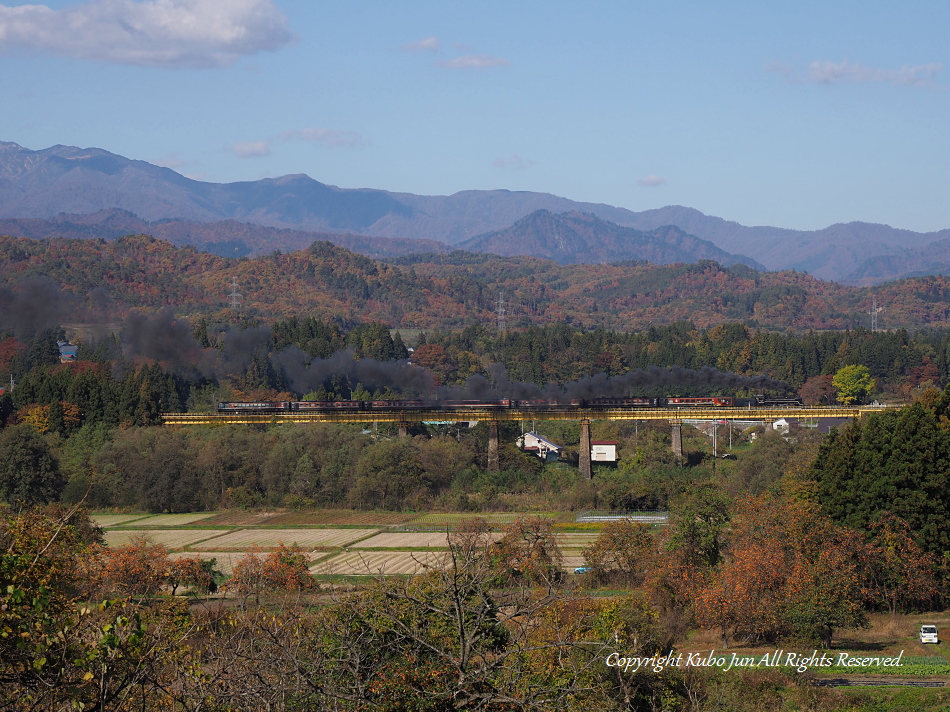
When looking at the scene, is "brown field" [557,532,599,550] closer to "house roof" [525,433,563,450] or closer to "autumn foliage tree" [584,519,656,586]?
"autumn foliage tree" [584,519,656,586]

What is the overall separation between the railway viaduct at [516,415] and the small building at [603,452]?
2.83 meters

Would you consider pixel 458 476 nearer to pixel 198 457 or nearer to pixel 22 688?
pixel 198 457

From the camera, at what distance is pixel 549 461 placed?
87.3 metres

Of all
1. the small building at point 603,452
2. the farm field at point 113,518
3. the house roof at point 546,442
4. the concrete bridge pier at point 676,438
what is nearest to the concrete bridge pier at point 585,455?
the small building at point 603,452

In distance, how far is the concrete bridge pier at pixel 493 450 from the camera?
259 ft

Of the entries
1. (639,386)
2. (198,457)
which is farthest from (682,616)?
(639,386)

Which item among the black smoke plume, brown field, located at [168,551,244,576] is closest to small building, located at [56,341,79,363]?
the black smoke plume

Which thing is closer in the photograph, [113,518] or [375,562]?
[375,562]

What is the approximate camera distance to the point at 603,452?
87000 mm

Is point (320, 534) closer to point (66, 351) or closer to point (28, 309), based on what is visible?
point (28, 309)

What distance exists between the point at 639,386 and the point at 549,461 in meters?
26.5

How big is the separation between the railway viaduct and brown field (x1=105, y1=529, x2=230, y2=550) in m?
21.9

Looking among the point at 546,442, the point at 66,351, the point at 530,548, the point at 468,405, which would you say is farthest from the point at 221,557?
the point at 66,351

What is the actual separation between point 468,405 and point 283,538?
29766 mm
